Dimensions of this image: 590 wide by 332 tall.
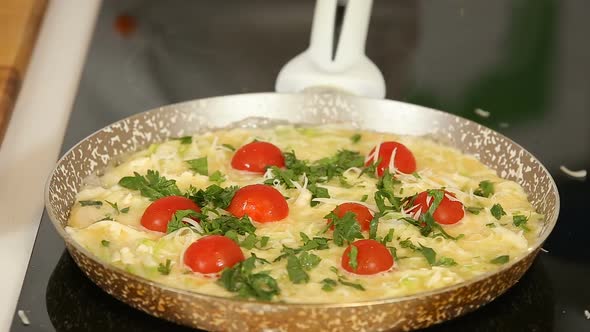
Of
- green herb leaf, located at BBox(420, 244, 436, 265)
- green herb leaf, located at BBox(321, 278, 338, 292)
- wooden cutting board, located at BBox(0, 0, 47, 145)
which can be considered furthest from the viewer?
wooden cutting board, located at BBox(0, 0, 47, 145)

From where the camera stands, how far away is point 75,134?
104 inches

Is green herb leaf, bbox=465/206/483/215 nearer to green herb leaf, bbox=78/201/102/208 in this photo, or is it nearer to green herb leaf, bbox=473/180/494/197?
green herb leaf, bbox=473/180/494/197

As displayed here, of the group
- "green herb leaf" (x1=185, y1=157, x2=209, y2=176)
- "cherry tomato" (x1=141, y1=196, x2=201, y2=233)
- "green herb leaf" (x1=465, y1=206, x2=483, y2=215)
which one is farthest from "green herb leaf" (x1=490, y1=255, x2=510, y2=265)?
"green herb leaf" (x1=185, y1=157, x2=209, y2=176)

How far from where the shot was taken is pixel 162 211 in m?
2.06

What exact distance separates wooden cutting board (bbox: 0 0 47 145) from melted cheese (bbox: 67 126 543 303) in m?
0.52

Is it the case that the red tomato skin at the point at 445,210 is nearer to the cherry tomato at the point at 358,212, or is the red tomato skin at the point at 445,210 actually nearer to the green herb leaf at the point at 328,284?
the cherry tomato at the point at 358,212

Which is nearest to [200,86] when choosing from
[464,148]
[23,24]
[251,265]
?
[23,24]

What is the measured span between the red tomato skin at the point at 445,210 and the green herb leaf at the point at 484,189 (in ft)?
0.50

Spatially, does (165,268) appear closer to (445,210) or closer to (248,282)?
(248,282)

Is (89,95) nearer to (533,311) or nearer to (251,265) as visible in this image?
(251,265)

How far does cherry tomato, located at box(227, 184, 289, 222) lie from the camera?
82.3 inches

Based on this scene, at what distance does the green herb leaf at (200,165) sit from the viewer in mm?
2365

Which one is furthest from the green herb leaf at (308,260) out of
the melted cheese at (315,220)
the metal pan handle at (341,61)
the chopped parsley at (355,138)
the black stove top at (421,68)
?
the metal pan handle at (341,61)

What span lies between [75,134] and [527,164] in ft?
3.70
